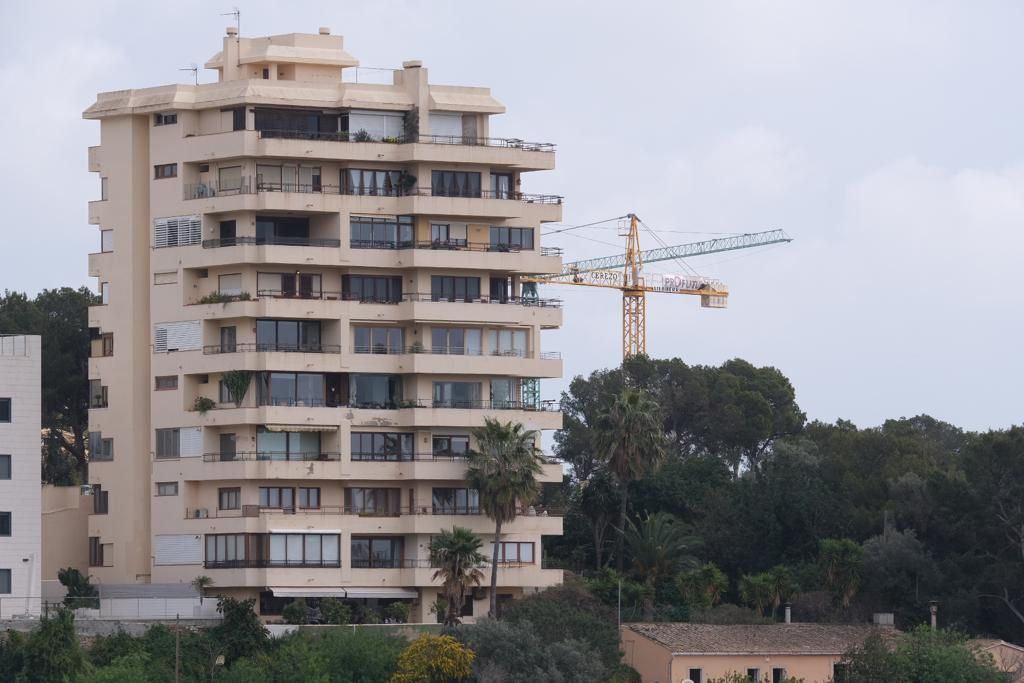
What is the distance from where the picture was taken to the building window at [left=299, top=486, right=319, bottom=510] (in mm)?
116688

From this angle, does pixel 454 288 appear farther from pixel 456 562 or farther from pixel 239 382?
pixel 456 562

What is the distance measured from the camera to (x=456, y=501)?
388 feet

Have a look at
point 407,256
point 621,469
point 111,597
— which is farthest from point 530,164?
point 111,597

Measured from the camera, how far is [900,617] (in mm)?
123250

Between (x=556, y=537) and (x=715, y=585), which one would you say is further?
(x=556, y=537)

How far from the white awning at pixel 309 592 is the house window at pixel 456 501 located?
6313 mm

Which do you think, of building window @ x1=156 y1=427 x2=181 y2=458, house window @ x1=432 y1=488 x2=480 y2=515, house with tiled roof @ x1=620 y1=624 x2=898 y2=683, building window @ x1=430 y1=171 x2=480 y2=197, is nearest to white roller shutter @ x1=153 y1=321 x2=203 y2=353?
building window @ x1=156 y1=427 x2=181 y2=458

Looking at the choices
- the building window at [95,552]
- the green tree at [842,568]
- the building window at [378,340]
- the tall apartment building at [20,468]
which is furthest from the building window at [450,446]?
the green tree at [842,568]

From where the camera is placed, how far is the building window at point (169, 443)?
388 ft

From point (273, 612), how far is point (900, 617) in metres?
31.1

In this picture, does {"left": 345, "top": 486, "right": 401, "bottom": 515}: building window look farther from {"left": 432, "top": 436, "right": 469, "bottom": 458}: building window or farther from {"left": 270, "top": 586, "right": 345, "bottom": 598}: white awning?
{"left": 270, "top": 586, "right": 345, "bottom": 598}: white awning

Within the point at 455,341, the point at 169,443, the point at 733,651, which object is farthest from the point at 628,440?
the point at 169,443

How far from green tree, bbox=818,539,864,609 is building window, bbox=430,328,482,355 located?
20.6 metres

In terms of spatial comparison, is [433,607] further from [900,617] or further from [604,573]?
[900,617]
